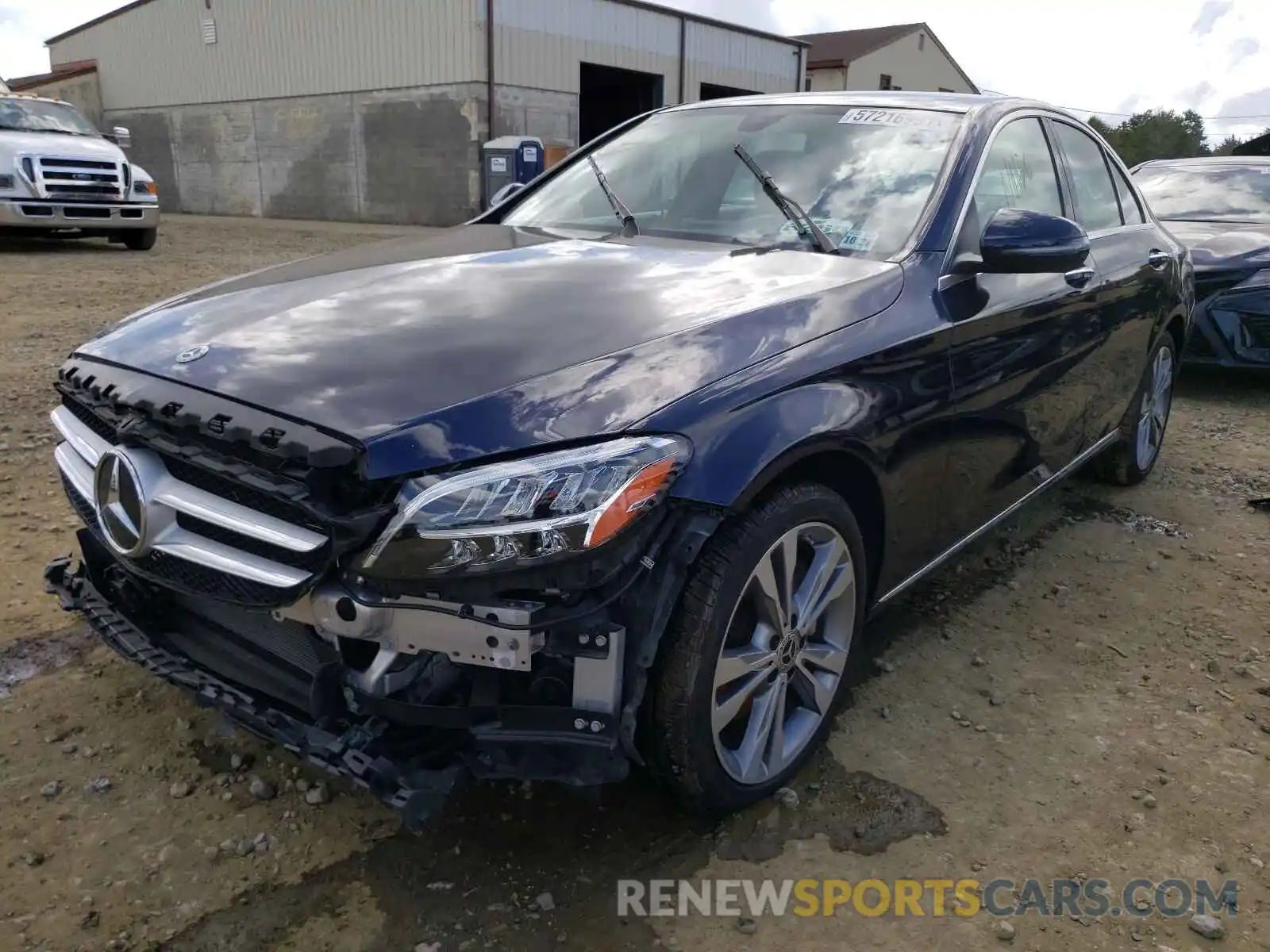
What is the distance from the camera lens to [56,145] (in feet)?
35.4

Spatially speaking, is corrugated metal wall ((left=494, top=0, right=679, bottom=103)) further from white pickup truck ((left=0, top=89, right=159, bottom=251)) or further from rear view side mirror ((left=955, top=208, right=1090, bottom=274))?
rear view side mirror ((left=955, top=208, right=1090, bottom=274))

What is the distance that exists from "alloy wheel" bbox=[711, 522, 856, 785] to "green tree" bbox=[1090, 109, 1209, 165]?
46.2m

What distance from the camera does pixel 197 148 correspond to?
24.9 m

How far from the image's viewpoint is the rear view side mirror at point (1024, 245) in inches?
103

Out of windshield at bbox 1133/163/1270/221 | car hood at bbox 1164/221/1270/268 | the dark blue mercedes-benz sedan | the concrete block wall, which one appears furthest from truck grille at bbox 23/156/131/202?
car hood at bbox 1164/221/1270/268

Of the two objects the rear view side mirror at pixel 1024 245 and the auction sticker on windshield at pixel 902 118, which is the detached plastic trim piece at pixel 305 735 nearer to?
the rear view side mirror at pixel 1024 245

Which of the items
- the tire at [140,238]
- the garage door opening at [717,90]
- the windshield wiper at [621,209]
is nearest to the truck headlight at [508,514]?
the windshield wiper at [621,209]

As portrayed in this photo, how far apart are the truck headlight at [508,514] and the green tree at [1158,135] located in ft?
154

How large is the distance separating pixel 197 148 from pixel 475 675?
2709 cm

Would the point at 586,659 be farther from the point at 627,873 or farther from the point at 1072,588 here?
the point at 1072,588

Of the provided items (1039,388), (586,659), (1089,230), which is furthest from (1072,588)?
(586,659)

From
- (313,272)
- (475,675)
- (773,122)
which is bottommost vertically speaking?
(475,675)

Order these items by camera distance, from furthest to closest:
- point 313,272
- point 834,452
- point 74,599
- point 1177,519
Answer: point 1177,519 < point 313,272 < point 74,599 < point 834,452

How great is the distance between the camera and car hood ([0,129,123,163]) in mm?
10555
